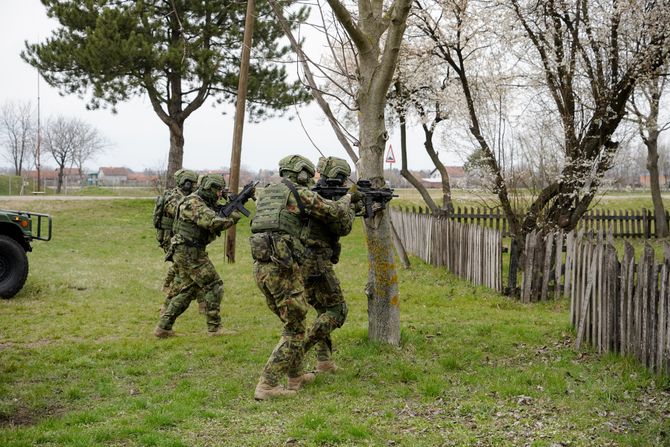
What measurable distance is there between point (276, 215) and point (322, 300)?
1160mm

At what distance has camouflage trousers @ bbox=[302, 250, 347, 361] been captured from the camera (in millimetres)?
6949

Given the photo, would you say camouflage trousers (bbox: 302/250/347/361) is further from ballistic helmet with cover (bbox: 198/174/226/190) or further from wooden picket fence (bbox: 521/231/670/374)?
wooden picket fence (bbox: 521/231/670/374)

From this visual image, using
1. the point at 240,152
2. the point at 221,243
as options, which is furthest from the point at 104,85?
the point at 240,152

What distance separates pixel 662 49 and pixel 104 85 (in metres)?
18.6

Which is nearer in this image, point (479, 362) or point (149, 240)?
point (479, 362)

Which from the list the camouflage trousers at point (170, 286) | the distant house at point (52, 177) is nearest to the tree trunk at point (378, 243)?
the camouflage trousers at point (170, 286)

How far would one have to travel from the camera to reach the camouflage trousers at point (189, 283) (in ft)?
29.7

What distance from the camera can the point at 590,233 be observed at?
1010 cm

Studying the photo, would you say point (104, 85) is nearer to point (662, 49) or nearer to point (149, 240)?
point (149, 240)

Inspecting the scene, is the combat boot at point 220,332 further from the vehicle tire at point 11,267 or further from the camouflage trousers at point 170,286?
the vehicle tire at point 11,267

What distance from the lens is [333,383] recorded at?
678 cm

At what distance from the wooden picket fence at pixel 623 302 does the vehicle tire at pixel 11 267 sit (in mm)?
8992

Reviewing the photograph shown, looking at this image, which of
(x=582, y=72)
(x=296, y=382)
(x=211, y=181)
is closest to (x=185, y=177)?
(x=211, y=181)

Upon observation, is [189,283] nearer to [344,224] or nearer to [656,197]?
[344,224]
